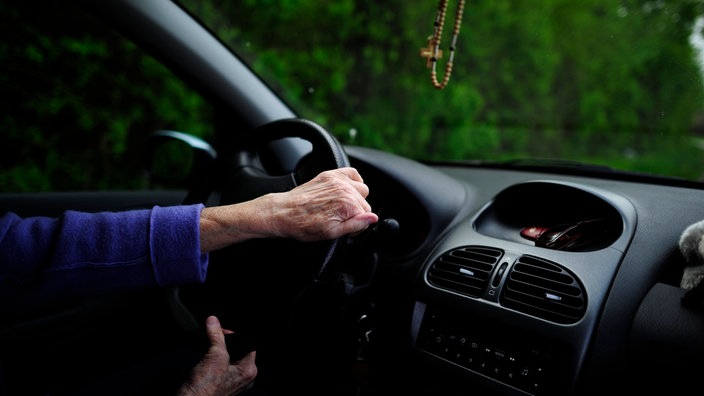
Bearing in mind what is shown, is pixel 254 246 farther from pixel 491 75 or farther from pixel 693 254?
pixel 491 75

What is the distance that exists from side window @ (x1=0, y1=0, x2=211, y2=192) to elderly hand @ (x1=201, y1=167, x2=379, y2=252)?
2.96m

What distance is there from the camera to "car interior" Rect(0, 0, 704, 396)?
1.39 meters

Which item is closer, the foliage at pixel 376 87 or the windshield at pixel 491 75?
the windshield at pixel 491 75

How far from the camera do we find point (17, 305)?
130 cm

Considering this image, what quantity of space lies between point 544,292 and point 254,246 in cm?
87

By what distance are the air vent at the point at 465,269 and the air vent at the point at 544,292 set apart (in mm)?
82

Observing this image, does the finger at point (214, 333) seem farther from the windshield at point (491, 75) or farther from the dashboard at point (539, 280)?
the windshield at point (491, 75)

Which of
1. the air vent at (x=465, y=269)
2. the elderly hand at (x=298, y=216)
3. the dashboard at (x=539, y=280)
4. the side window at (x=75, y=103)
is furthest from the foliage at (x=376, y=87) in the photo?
the elderly hand at (x=298, y=216)

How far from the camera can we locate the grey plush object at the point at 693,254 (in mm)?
1269

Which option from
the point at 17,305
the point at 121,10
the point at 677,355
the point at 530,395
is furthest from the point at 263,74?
the point at 677,355

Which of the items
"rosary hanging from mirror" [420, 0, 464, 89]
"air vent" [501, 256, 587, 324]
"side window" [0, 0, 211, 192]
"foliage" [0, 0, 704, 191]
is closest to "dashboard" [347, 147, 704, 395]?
"air vent" [501, 256, 587, 324]

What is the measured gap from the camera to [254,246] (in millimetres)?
1495

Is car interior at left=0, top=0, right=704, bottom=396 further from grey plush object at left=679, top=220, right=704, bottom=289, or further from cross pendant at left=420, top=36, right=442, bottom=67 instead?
cross pendant at left=420, top=36, right=442, bottom=67

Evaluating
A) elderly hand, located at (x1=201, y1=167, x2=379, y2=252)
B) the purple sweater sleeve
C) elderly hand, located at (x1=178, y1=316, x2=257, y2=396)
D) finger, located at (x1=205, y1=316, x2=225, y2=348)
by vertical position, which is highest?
elderly hand, located at (x1=201, y1=167, x2=379, y2=252)
